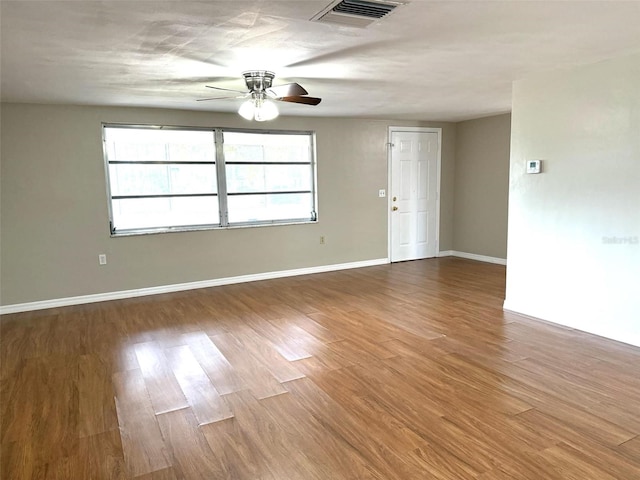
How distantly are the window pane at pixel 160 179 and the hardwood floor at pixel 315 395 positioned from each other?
153 centimetres

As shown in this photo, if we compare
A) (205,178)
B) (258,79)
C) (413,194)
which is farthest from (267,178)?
(413,194)

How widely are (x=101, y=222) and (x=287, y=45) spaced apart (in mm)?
3424

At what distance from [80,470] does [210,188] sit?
396cm

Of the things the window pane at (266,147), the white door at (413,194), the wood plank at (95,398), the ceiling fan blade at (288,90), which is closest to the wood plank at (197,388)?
the wood plank at (95,398)

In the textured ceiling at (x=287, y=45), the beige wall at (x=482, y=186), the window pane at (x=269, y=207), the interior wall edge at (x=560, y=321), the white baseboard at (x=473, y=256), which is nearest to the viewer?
the textured ceiling at (x=287, y=45)

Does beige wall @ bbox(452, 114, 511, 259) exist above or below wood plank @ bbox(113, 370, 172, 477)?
above

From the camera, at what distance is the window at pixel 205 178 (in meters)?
5.10

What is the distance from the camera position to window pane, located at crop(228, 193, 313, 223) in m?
5.75

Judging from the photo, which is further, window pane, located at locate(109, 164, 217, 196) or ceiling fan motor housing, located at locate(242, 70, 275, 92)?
window pane, located at locate(109, 164, 217, 196)

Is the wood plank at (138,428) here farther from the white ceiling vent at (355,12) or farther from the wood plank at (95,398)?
the white ceiling vent at (355,12)

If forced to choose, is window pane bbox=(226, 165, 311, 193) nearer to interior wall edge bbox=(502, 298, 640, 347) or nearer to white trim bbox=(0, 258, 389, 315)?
white trim bbox=(0, 258, 389, 315)

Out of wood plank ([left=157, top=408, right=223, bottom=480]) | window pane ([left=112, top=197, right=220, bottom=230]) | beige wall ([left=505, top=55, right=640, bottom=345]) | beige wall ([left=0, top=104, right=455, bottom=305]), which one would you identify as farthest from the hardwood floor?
window pane ([left=112, top=197, right=220, bottom=230])

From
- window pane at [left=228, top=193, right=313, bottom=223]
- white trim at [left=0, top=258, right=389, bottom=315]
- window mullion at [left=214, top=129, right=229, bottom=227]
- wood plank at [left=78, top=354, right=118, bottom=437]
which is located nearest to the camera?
wood plank at [left=78, top=354, right=118, bottom=437]

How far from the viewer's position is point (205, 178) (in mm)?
5504
